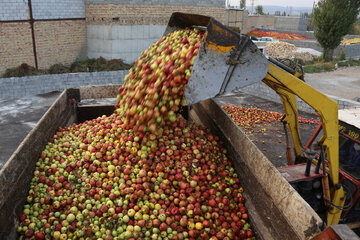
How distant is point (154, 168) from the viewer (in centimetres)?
470

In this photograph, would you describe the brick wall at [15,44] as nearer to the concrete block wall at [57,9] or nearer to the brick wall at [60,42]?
the brick wall at [60,42]

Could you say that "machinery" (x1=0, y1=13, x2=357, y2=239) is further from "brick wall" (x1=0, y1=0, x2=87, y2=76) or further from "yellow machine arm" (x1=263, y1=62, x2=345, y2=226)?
"brick wall" (x1=0, y1=0, x2=87, y2=76)

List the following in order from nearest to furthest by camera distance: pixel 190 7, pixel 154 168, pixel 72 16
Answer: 1. pixel 154 168
2. pixel 72 16
3. pixel 190 7

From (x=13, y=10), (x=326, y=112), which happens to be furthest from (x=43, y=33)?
(x=326, y=112)

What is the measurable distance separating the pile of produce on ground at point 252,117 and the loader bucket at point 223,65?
6560 millimetres

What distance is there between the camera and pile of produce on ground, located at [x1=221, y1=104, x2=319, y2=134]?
10906 mm

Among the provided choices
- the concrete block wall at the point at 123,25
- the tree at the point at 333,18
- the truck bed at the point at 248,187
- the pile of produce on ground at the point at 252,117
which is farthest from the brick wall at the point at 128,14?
the truck bed at the point at 248,187

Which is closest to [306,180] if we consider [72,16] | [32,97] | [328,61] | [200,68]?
[200,68]

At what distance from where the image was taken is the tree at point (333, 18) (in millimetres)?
21875

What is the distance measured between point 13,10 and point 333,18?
21.9 m

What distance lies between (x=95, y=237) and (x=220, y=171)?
2219mm

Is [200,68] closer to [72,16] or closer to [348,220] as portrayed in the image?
[348,220]

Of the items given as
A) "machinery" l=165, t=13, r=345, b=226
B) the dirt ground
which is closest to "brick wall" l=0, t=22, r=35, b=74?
"machinery" l=165, t=13, r=345, b=226

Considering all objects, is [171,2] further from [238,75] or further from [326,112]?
[326,112]
